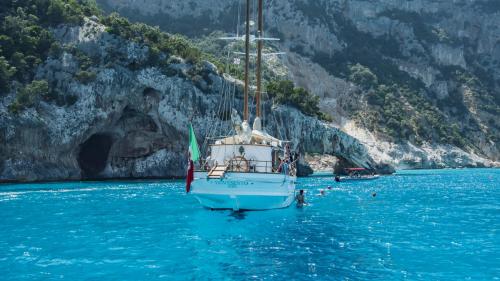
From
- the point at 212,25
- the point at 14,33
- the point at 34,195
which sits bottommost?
the point at 34,195

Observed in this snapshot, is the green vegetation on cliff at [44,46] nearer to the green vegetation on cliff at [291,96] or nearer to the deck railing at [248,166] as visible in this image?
the green vegetation on cliff at [291,96]

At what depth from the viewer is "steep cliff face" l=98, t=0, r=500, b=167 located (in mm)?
123750

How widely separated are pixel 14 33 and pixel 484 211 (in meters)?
63.5

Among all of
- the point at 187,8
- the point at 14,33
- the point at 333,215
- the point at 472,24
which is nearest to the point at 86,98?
the point at 14,33

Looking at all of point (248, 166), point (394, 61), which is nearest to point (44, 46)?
point (248, 166)

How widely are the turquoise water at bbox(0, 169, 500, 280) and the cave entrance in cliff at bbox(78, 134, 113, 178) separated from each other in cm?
3703

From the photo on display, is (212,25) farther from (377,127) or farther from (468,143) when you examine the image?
(468,143)

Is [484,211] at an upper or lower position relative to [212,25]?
lower

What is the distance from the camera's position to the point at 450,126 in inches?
5207

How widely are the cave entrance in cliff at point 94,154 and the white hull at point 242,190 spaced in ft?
152

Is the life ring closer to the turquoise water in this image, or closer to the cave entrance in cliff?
the turquoise water

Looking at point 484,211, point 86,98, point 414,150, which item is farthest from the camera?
point 414,150

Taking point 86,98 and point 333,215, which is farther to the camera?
point 86,98

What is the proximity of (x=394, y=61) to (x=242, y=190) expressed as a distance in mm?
131152
